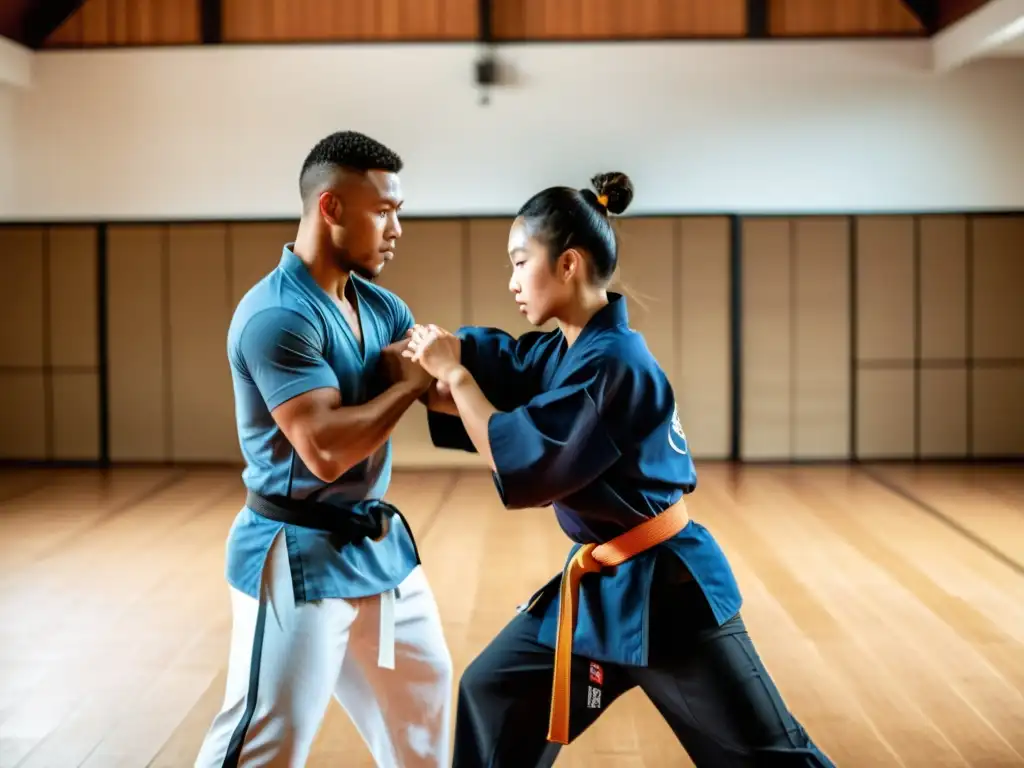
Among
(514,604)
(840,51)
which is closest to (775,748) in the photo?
(514,604)

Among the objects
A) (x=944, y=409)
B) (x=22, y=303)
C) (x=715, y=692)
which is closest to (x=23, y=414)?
(x=22, y=303)

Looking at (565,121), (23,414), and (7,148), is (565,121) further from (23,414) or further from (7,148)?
(23,414)

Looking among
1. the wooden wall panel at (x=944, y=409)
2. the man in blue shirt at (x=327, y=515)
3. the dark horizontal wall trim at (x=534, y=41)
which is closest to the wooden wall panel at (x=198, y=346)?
the dark horizontal wall trim at (x=534, y=41)

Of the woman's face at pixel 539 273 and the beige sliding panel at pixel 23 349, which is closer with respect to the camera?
the woman's face at pixel 539 273

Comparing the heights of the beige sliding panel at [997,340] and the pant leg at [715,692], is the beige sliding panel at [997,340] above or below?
above

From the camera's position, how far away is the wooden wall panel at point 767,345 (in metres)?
8.20

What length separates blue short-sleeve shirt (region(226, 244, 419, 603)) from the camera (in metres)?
1.95

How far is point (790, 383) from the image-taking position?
827 centimetres

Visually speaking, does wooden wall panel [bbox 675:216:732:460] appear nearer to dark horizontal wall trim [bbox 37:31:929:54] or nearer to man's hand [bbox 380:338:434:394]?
dark horizontal wall trim [bbox 37:31:929:54]

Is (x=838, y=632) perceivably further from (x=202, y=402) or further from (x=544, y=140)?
(x=202, y=402)

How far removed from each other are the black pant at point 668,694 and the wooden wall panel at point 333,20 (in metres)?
6.78

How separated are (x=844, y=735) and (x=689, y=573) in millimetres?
1469

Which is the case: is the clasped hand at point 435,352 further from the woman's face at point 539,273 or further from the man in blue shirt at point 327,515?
the woman's face at point 539,273

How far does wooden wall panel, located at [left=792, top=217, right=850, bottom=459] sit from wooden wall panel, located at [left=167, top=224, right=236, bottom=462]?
4332 millimetres
